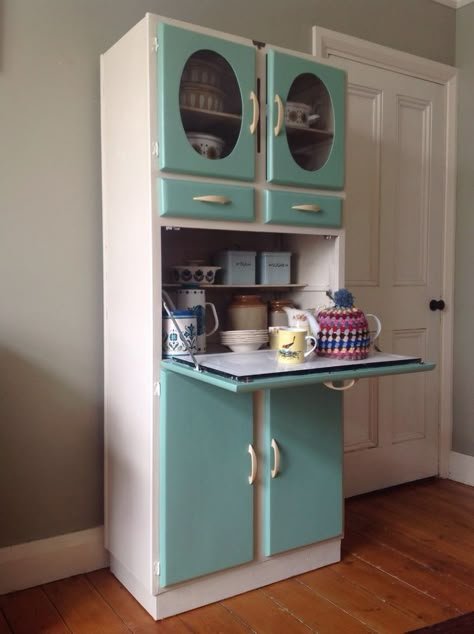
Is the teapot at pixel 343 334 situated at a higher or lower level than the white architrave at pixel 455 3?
lower

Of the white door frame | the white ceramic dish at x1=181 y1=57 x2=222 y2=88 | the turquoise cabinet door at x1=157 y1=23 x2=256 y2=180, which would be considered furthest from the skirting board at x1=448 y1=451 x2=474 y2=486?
the white ceramic dish at x1=181 y1=57 x2=222 y2=88

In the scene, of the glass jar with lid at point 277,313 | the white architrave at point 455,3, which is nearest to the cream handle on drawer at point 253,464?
the glass jar with lid at point 277,313

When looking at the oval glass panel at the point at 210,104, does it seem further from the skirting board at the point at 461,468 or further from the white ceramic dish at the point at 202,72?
the skirting board at the point at 461,468

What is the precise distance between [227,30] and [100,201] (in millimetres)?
834

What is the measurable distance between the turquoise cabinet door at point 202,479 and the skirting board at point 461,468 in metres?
1.51

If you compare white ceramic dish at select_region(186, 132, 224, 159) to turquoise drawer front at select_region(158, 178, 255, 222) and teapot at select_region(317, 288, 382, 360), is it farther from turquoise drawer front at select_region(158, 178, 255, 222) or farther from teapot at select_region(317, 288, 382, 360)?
teapot at select_region(317, 288, 382, 360)

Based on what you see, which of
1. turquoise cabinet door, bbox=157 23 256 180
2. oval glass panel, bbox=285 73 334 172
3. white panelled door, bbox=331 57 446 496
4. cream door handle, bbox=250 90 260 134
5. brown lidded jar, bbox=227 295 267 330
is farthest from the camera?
white panelled door, bbox=331 57 446 496

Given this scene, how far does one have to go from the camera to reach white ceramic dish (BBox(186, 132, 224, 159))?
1.78 meters

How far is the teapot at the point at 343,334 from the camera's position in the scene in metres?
1.86

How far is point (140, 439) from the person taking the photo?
5.97 feet

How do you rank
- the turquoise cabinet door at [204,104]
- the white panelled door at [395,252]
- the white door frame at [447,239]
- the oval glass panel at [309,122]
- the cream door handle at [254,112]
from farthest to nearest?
the white door frame at [447,239] → the white panelled door at [395,252] → the oval glass panel at [309,122] → the cream door handle at [254,112] → the turquoise cabinet door at [204,104]

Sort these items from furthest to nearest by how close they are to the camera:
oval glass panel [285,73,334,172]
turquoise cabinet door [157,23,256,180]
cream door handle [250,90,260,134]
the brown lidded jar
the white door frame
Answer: the white door frame
the brown lidded jar
oval glass panel [285,73,334,172]
cream door handle [250,90,260,134]
turquoise cabinet door [157,23,256,180]

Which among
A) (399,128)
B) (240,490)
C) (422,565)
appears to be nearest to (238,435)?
(240,490)

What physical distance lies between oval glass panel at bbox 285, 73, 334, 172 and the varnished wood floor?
136 centimetres
